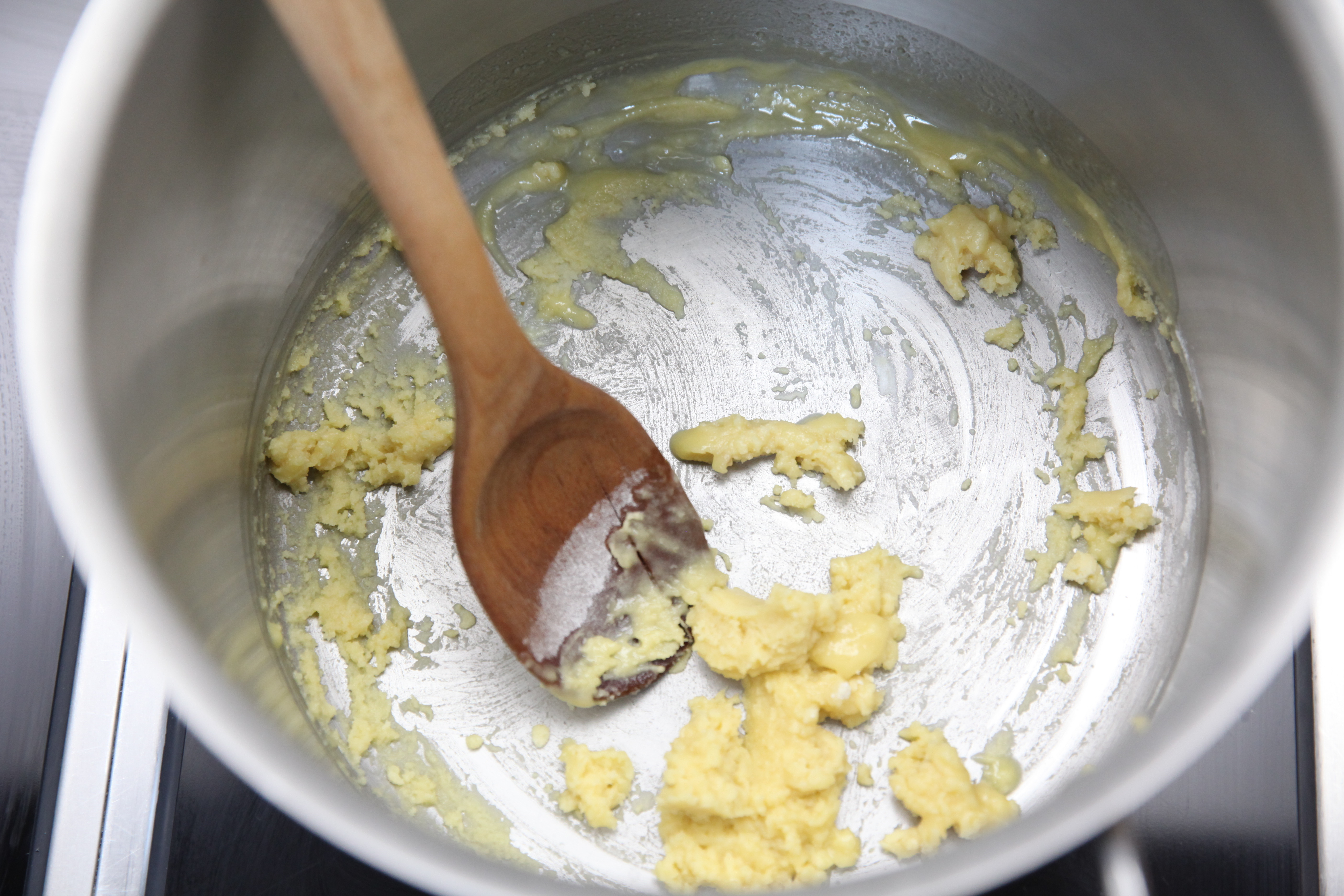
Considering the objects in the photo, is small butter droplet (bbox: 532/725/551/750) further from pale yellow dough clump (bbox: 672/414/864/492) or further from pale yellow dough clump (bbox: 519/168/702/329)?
pale yellow dough clump (bbox: 519/168/702/329)

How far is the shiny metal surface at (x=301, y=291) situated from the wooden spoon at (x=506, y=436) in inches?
7.0

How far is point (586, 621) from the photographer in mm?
1149

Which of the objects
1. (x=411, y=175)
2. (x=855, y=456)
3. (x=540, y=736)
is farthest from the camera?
(x=855, y=456)

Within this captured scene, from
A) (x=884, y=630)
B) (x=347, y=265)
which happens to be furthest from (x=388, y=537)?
(x=884, y=630)

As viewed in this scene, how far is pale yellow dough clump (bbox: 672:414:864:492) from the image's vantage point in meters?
1.28

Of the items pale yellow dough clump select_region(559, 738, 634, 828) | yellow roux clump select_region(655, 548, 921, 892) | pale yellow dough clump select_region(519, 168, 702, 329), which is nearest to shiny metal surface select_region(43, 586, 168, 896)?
pale yellow dough clump select_region(559, 738, 634, 828)

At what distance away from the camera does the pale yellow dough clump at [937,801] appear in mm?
1067

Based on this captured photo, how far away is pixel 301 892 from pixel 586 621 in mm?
419

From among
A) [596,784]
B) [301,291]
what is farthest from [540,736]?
[301,291]

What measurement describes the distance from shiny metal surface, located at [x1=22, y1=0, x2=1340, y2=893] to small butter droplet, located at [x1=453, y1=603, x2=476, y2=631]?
22cm

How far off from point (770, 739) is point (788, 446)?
0.39 m

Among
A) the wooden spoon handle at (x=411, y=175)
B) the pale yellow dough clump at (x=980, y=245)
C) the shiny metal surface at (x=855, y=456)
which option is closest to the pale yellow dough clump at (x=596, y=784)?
the shiny metal surface at (x=855, y=456)

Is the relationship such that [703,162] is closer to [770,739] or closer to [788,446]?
[788,446]

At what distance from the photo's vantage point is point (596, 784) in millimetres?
1127
